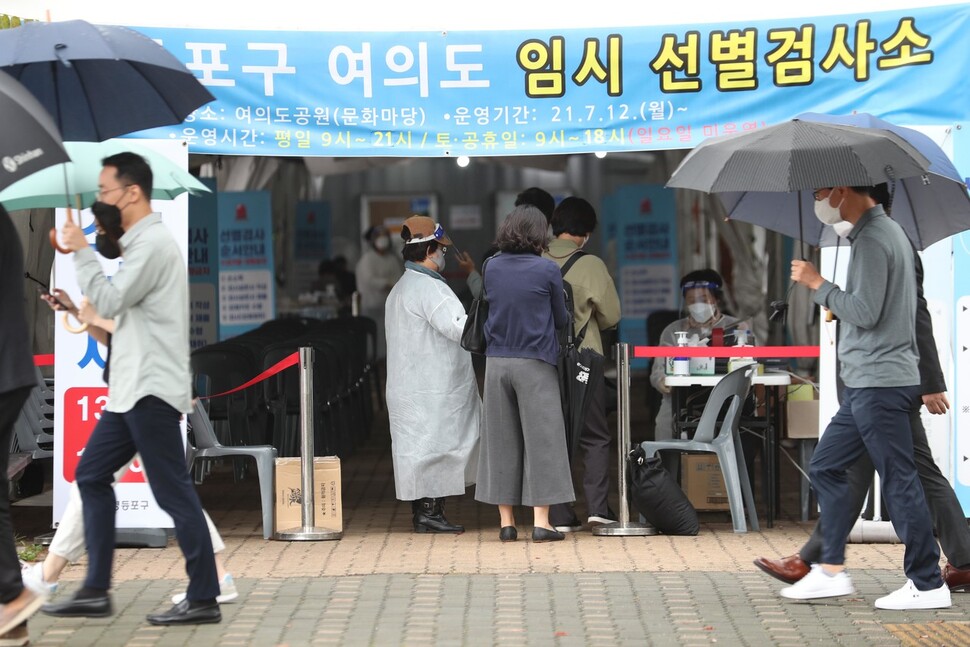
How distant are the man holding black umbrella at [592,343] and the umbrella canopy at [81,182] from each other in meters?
2.53

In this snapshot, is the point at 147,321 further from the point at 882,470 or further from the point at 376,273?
the point at 376,273

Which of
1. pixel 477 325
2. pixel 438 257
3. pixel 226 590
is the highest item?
pixel 438 257

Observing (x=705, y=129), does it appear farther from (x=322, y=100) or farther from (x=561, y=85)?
(x=322, y=100)

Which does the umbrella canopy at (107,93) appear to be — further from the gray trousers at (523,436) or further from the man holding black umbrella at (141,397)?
the gray trousers at (523,436)

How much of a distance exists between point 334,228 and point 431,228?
16.3 metres

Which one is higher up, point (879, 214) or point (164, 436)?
point (879, 214)

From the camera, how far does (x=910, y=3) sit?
766 centimetres

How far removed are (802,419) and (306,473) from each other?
9.39 ft

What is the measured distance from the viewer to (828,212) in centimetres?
595

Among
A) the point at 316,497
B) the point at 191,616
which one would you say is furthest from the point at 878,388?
the point at 316,497

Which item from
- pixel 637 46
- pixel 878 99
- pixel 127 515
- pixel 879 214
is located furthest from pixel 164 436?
pixel 878 99

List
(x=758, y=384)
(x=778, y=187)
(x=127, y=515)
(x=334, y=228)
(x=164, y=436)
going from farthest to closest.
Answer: (x=334, y=228) < (x=758, y=384) < (x=127, y=515) < (x=778, y=187) < (x=164, y=436)

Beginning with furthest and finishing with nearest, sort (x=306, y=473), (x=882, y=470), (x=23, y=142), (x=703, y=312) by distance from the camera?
(x=703, y=312), (x=306, y=473), (x=882, y=470), (x=23, y=142)

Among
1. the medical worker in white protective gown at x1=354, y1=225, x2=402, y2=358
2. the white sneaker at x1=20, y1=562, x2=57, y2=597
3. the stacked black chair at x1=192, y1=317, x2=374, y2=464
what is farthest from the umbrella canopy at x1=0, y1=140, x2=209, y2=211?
the medical worker in white protective gown at x1=354, y1=225, x2=402, y2=358
